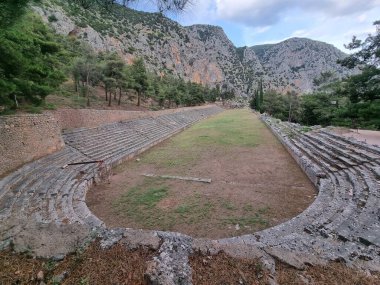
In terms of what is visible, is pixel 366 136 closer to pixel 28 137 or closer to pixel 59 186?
pixel 59 186

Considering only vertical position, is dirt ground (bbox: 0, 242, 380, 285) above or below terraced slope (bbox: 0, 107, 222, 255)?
above

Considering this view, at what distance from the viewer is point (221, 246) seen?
3.70 m

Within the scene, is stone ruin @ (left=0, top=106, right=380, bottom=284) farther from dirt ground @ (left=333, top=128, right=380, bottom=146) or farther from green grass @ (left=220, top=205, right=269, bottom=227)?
dirt ground @ (left=333, top=128, right=380, bottom=146)

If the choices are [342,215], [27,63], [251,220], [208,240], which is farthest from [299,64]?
[208,240]

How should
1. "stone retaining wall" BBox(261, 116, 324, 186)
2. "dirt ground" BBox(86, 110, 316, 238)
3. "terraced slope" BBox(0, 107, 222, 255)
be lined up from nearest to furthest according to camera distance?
"terraced slope" BBox(0, 107, 222, 255)
"dirt ground" BBox(86, 110, 316, 238)
"stone retaining wall" BBox(261, 116, 324, 186)

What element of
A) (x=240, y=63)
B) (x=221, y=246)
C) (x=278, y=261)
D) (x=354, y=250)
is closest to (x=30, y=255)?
(x=221, y=246)

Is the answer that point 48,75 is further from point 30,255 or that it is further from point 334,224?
point 334,224

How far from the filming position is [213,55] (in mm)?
121250

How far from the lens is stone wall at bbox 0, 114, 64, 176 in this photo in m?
8.81

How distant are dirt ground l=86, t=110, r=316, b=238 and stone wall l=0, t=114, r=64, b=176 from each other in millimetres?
3518

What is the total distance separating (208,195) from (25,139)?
8.54m

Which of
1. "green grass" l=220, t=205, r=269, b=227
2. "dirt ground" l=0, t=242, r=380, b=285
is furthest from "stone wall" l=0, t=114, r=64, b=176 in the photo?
"green grass" l=220, t=205, r=269, b=227

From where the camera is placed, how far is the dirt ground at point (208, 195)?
255 inches

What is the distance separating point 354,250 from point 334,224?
1.31 metres
